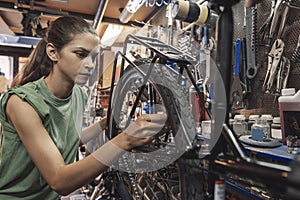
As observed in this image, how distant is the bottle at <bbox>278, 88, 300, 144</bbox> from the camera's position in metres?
0.79

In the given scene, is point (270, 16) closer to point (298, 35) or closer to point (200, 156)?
point (298, 35)

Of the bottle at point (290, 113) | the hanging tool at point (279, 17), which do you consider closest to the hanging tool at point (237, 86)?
the hanging tool at point (279, 17)

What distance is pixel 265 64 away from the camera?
1.09 meters

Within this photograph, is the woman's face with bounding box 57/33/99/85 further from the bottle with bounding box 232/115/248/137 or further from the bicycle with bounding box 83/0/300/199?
the bottle with bounding box 232/115/248/137

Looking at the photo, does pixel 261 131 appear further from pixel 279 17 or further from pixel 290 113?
pixel 279 17

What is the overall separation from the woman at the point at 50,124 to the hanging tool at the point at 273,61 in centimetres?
65

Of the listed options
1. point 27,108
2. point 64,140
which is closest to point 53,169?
point 27,108

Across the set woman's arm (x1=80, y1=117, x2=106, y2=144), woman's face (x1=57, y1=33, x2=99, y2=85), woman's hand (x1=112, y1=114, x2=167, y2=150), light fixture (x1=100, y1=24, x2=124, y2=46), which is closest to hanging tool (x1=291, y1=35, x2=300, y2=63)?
woman's hand (x1=112, y1=114, x2=167, y2=150)

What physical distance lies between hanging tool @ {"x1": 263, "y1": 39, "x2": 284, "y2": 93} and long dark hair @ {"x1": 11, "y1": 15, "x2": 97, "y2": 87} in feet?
2.21

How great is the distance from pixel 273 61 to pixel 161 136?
600 millimetres

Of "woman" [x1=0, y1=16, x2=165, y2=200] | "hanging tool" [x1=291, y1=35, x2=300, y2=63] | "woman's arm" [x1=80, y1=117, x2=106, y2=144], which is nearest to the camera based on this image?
"woman" [x1=0, y1=16, x2=165, y2=200]

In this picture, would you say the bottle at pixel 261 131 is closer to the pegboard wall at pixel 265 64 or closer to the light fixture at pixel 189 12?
the pegboard wall at pixel 265 64

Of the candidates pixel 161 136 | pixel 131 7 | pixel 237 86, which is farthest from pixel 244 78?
pixel 131 7

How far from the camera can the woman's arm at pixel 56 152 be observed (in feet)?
1.87
